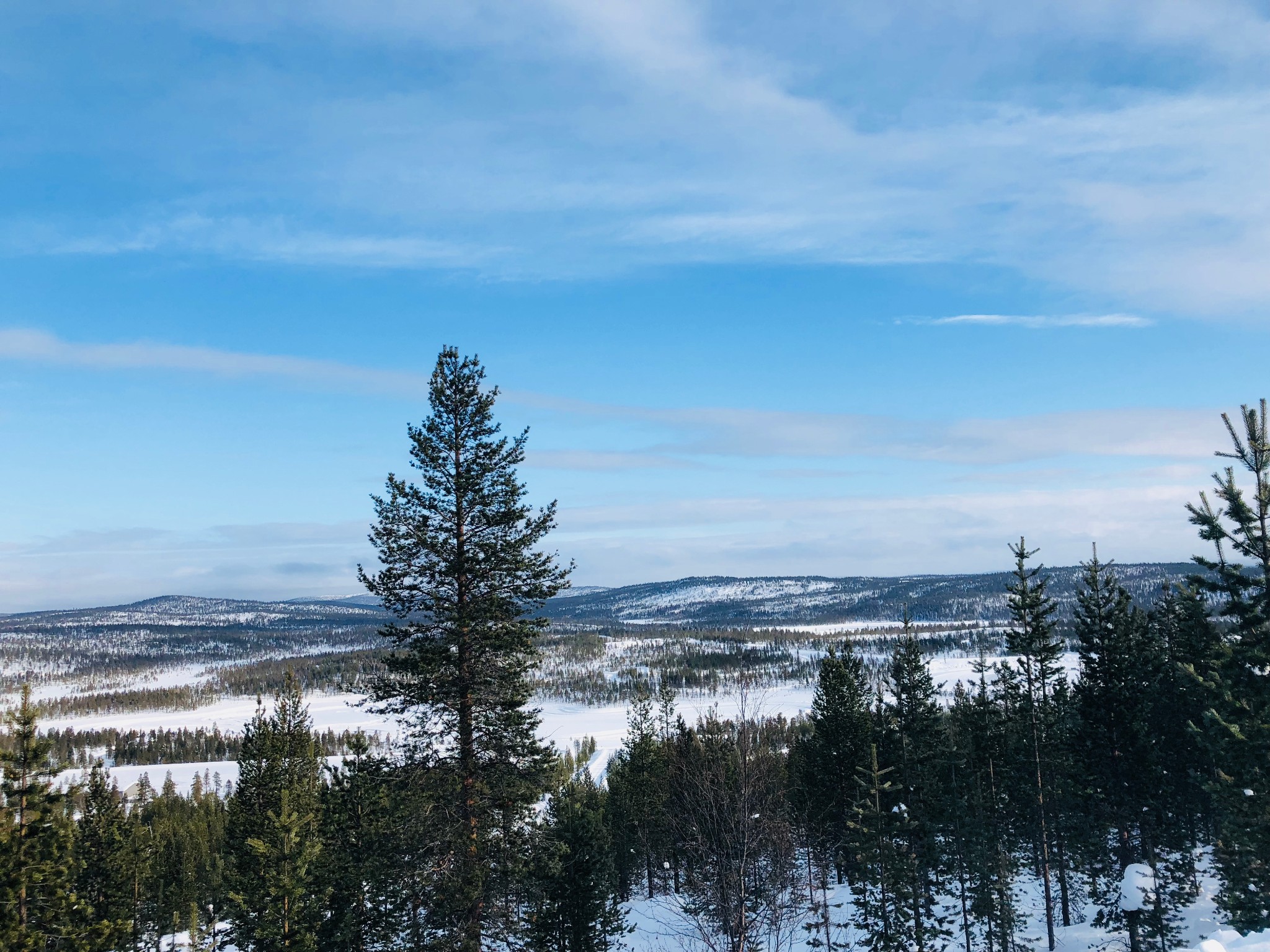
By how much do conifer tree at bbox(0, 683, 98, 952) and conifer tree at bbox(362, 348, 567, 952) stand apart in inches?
404

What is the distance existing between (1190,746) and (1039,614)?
1111cm

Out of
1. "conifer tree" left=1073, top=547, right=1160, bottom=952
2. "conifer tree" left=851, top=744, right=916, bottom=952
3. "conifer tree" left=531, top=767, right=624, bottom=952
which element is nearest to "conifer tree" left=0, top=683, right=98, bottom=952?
"conifer tree" left=531, top=767, right=624, bottom=952

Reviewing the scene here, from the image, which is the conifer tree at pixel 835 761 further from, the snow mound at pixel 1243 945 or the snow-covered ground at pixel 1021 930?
the snow mound at pixel 1243 945

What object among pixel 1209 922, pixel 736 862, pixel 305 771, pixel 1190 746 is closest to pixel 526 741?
pixel 736 862

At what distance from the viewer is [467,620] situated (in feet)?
55.5

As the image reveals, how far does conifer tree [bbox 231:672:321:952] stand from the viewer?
78.9 ft

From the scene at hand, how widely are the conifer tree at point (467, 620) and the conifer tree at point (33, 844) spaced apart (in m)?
10.3

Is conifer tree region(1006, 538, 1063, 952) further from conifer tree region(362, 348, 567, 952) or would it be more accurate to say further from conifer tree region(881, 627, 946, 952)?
conifer tree region(362, 348, 567, 952)

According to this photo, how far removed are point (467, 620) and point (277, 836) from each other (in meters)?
14.9

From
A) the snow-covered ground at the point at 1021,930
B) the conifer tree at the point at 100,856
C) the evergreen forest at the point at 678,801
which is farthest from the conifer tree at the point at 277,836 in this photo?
the snow-covered ground at the point at 1021,930

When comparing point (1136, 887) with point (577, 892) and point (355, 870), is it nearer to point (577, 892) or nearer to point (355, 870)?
point (577, 892)

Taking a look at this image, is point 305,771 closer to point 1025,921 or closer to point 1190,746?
point 1025,921

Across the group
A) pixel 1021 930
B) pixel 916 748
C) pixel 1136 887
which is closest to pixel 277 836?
pixel 1136 887

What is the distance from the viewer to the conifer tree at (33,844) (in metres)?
18.5
